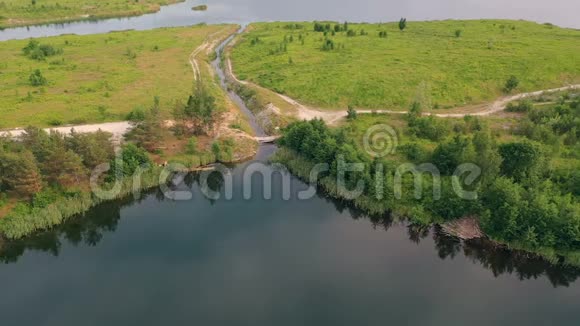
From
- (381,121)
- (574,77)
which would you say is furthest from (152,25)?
(574,77)

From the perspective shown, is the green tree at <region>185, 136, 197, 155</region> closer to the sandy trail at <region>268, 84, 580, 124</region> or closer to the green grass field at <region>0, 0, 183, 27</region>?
the sandy trail at <region>268, 84, 580, 124</region>

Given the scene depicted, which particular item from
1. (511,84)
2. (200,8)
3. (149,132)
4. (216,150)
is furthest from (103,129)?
(200,8)

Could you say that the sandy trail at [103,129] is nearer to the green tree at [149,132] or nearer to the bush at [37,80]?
the green tree at [149,132]

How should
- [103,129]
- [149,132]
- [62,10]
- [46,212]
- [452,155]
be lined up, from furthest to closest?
1. [62,10]
2. [103,129]
3. [149,132]
4. [452,155]
5. [46,212]

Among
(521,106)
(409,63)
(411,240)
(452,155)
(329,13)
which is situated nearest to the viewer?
(411,240)

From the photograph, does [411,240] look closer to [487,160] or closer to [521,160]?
[487,160]

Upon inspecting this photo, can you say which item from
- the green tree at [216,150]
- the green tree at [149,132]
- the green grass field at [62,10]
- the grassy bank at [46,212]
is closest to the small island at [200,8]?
the green grass field at [62,10]
